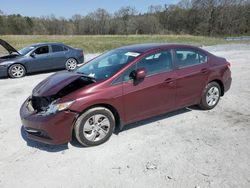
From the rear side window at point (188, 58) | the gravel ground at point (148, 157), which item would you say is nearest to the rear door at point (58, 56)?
the gravel ground at point (148, 157)

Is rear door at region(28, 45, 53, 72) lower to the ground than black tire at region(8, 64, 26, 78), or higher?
higher

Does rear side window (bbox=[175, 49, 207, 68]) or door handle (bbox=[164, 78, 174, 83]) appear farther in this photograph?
rear side window (bbox=[175, 49, 207, 68])

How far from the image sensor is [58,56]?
476 inches

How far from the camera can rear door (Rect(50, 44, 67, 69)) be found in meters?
12.0

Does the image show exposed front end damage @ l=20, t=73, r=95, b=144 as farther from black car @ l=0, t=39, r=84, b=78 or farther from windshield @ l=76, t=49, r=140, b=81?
black car @ l=0, t=39, r=84, b=78

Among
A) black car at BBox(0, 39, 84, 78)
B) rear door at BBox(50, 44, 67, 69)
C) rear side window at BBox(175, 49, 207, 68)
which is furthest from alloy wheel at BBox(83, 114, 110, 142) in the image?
rear door at BBox(50, 44, 67, 69)

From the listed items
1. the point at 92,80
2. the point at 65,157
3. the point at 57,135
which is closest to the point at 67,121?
the point at 57,135

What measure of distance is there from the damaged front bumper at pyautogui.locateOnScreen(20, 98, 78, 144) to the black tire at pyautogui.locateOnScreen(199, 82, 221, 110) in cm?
292

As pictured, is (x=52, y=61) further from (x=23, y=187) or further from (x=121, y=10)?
(x=121, y=10)

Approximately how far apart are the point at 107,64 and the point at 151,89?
0.98 meters

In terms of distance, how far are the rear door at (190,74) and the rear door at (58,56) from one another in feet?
26.0

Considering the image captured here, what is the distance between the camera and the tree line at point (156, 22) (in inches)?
2781

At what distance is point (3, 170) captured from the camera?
148 inches

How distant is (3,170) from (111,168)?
1521mm
